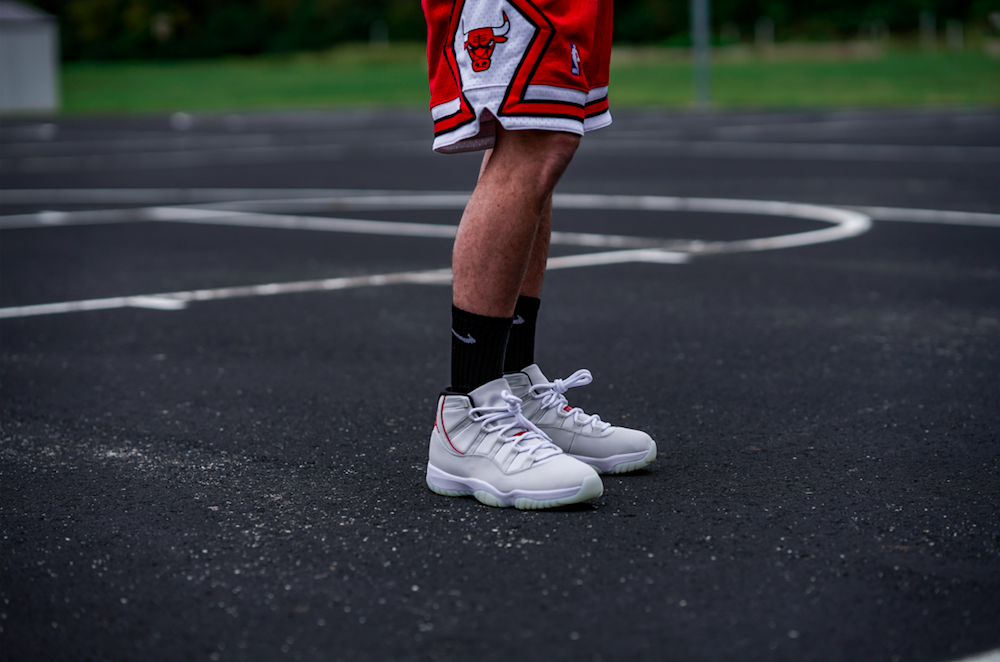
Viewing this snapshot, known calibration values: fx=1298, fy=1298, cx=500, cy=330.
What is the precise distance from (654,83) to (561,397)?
3519 cm

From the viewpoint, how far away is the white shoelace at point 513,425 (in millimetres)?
2830

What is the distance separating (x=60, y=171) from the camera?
13578mm

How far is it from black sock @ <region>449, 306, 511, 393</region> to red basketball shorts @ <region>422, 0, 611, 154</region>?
0.38m

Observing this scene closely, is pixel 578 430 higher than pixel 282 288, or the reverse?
pixel 578 430

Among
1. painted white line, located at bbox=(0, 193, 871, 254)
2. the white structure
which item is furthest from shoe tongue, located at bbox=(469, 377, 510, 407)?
the white structure

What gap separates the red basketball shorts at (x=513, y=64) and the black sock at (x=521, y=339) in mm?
467

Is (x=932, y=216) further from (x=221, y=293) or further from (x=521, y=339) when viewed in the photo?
(x=521, y=339)

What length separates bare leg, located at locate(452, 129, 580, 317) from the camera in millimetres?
2793

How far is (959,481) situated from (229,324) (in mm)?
3047

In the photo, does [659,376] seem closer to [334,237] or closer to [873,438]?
[873,438]

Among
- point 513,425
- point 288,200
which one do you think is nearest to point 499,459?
point 513,425

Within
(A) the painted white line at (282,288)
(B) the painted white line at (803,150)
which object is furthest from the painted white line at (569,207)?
(B) the painted white line at (803,150)

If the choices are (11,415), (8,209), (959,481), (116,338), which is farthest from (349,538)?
(8,209)

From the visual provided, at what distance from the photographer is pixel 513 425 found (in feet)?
9.44
